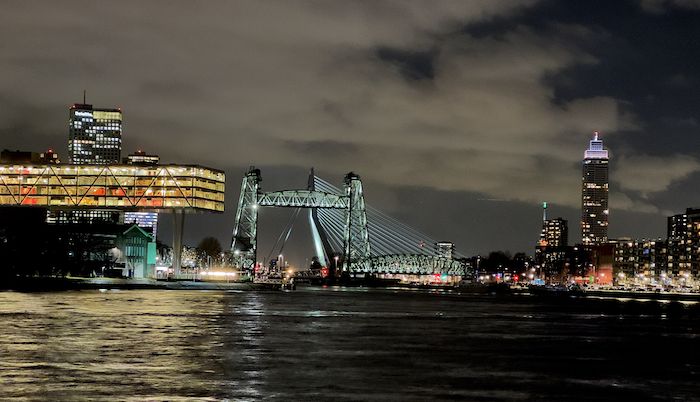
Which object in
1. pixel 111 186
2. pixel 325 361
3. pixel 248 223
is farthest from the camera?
pixel 248 223

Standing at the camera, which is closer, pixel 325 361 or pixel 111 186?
pixel 325 361

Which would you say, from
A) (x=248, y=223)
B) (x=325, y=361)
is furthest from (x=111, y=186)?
(x=325, y=361)

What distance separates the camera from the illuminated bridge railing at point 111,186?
5177 inches

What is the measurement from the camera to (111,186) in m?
132

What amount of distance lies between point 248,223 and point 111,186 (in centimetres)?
5317

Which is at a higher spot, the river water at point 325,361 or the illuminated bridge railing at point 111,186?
the illuminated bridge railing at point 111,186

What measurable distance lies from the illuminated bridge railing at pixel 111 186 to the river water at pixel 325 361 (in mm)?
78667

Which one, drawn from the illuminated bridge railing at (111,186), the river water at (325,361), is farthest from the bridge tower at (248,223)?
the river water at (325,361)

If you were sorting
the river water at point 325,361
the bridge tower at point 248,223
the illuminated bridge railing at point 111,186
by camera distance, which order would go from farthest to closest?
1. the bridge tower at point 248,223
2. the illuminated bridge railing at point 111,186
3. the river water at point 325,361

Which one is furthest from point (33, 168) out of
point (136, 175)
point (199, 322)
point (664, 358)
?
point (664, 358)

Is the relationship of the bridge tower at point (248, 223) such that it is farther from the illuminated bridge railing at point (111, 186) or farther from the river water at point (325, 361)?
the river water at point (325, 361)

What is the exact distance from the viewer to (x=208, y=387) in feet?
79.5

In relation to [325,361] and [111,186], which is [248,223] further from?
[325,361]

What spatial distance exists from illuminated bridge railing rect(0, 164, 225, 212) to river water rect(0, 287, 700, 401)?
258ft
